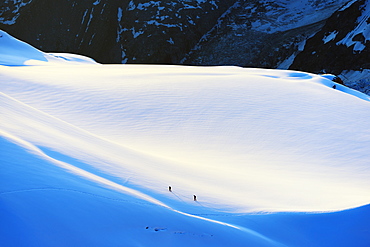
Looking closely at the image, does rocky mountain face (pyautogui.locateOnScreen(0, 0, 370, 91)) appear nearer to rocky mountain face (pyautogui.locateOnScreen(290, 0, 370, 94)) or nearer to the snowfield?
rocky mountain face (pyautogui.locateOnScreen(290, 0, 370, 94))

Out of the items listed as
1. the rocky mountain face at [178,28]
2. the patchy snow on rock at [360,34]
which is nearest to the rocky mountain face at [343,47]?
the patchy snow on rock at [360,34]

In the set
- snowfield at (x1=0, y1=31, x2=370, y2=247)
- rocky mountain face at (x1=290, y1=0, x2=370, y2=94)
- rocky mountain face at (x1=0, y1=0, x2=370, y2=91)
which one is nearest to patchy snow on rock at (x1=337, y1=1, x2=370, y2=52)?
rocky mountain face at (x1=290, y1=0, x2=370, y2=94)

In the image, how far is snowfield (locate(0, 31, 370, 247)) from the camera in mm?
2287

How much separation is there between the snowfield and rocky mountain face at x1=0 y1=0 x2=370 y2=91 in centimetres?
1598

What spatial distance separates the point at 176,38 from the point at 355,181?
22.8m

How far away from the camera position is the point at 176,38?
25844 millimetres

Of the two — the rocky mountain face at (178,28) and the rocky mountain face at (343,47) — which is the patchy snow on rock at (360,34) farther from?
the rocky mountain face at (178,28)

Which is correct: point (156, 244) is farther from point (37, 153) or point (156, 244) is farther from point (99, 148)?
point (99, 148)

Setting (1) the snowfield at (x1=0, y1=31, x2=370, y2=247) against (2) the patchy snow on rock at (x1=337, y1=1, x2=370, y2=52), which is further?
(2) the patchy snow on rock at (x1=337, y1=1, x2=370, y2=52)

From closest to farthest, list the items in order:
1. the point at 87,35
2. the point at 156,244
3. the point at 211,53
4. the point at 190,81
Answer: the point at 156,244 < the point at 190,81 < the point at 211,53 < the point at 87,35

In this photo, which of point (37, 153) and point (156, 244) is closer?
point (156, 244)

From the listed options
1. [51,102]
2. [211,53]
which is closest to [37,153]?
[51,102]

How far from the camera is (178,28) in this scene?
25922 millimetres

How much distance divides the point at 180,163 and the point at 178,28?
22.8 meters
